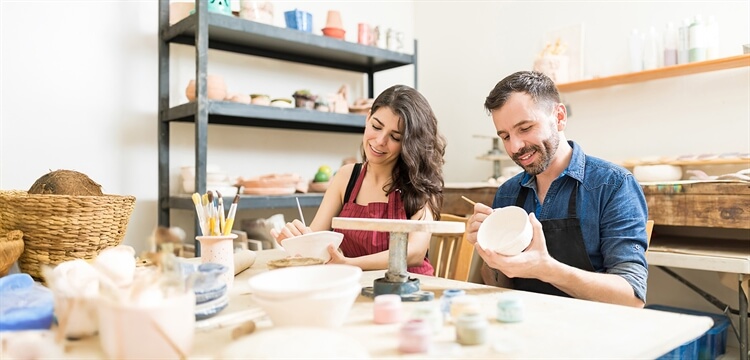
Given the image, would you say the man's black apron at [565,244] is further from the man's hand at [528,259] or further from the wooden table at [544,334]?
the wooden table at [544,334]

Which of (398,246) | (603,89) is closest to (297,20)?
(603,89)

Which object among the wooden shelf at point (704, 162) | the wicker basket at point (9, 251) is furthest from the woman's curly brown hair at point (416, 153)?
the wooden shelf at point (704, 162)

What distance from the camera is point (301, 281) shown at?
3.21 ft

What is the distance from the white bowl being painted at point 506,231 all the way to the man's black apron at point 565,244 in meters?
0.39

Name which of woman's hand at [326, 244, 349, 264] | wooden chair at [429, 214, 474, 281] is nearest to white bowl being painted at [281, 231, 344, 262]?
woman's hand at [326, 244, 349, 264]

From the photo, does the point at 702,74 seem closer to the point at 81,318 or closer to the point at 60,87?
the point at 81,318

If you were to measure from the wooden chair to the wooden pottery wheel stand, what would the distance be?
0.86m

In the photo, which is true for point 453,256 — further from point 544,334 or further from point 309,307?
point 309,307

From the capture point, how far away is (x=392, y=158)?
6.32 feet

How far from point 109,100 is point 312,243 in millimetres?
2167

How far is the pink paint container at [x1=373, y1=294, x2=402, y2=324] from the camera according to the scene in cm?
100

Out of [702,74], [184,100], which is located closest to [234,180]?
[184,100]

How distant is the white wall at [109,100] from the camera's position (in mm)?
2734

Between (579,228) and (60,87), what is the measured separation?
108 inches
